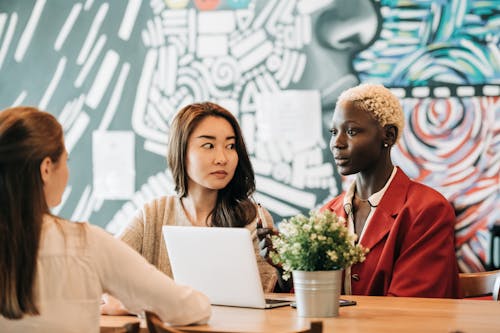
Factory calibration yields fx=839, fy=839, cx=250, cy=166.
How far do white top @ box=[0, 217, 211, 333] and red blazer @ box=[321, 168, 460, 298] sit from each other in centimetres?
126

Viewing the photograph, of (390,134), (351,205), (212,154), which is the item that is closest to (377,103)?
(390,134)

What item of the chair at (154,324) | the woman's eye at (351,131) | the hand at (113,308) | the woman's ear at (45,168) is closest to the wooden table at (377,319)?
the hand at (113,308)

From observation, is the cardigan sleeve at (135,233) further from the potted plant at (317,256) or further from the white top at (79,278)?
the white top at (79,278)

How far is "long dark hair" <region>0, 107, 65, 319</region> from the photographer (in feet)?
6.15

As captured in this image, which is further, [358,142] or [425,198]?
[358,142]

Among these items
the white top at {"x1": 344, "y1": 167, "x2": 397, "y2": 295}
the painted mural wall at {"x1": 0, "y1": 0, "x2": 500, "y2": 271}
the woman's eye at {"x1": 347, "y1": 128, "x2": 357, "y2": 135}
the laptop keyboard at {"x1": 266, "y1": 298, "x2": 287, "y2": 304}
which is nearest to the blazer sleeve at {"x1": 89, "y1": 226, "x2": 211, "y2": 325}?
the laptop keyboard at {"x1": 266, "y1": 298, "x2": 287, "y2": 304}

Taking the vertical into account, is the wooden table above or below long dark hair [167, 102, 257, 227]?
below

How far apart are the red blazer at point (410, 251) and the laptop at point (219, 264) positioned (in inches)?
21.4

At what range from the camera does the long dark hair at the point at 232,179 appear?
3.08m

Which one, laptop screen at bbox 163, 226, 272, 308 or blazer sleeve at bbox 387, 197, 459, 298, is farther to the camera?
blazer sleeve at bbox 387, 197, 459, 298

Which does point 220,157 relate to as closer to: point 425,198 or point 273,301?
point 273,301

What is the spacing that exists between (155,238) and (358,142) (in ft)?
2.87

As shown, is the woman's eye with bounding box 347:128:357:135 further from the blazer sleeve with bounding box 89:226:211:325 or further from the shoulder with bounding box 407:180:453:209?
the blazer sleeve with bounding box 89:226:211:325

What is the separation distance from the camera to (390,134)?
334 cm
